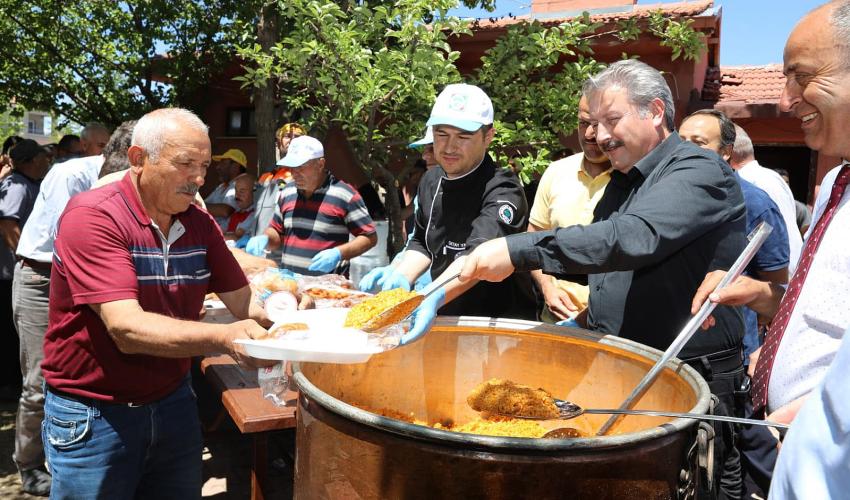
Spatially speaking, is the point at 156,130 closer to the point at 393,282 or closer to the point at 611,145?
the point at 393,282

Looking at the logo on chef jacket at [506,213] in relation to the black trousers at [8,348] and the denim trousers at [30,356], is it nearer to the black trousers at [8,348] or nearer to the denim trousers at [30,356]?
the denim trousers at [30,356]

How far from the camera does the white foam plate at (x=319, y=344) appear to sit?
5.08 ft

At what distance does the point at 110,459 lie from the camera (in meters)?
2.03

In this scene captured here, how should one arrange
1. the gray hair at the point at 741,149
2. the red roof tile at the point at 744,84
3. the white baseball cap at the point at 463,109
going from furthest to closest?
the red roof tile at the point at 744,84 < the gray hair at the point at 741,149 < the white baseball cap at the point at 463,109

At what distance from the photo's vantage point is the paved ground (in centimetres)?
387

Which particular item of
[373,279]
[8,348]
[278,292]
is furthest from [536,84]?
[8,348]

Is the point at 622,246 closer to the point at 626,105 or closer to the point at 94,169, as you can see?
the point at 626,105

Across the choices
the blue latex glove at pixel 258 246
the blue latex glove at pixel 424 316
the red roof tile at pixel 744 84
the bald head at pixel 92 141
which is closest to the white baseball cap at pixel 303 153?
the blue latex glove at pixel 258 246

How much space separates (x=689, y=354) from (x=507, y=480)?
106cm

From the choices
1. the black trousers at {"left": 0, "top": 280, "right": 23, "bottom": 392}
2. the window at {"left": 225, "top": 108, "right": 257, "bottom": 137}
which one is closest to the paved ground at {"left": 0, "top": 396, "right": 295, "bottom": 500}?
the black trousers at {"left": 0, "top": 280, "right": 23, "bottom": 392}

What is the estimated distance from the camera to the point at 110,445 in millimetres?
2029

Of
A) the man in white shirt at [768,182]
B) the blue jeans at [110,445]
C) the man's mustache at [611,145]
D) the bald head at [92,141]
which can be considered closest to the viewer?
the blue jeans at [110,445]

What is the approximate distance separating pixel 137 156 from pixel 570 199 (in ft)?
6.79

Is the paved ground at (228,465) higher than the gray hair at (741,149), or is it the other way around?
the gray hair at (741,149)
